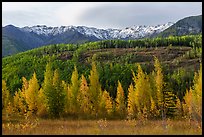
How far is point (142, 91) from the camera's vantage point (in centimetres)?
4881

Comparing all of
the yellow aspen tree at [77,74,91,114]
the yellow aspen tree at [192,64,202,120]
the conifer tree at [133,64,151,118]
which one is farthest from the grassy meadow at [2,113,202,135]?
the yellow aspen tree at [77,74,91,114]

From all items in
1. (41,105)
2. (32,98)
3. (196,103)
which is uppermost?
(196,103)

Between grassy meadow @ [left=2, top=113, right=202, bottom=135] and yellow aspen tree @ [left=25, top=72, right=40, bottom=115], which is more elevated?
grassy meadow @ [left=2, top=113, right=202, bottom=135]

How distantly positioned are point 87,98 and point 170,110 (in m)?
12.2

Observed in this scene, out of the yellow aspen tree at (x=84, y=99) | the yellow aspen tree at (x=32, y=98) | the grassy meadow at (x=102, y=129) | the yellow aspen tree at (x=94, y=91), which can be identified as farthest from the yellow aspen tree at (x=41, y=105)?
the grassy meadow at (x=102, y=129)

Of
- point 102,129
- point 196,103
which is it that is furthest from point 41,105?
point 102,129

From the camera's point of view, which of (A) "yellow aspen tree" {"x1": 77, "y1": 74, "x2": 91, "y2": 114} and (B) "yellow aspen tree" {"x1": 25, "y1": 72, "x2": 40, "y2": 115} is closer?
(B) "yellow aspen tree" {"x1": 25, "y1": 72, "x2": 40, "y2": 115}

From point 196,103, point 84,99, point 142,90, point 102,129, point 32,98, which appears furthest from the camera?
point 142,90

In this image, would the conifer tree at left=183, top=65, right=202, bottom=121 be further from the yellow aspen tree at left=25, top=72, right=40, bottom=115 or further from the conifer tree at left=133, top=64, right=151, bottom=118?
the yellow aspen tree at left=25, top=72, right=40, bottom=115

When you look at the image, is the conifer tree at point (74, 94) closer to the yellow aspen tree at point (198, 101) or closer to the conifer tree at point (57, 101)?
the conifer tree at point (57, 101)

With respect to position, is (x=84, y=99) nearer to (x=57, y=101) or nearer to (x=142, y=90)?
(x=142, y=90)

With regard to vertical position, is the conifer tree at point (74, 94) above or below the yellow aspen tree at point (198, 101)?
below

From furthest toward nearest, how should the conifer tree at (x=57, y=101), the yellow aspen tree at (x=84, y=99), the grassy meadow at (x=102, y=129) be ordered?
1. the yellow aspen tree at (x=84, y=99)
2. the conifer tree at (x=57, y=101)
3. the grassy meadow at (x=102, y=129)

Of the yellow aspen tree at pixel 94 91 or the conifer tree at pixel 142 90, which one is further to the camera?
the conifer tree at pixel 142 90
